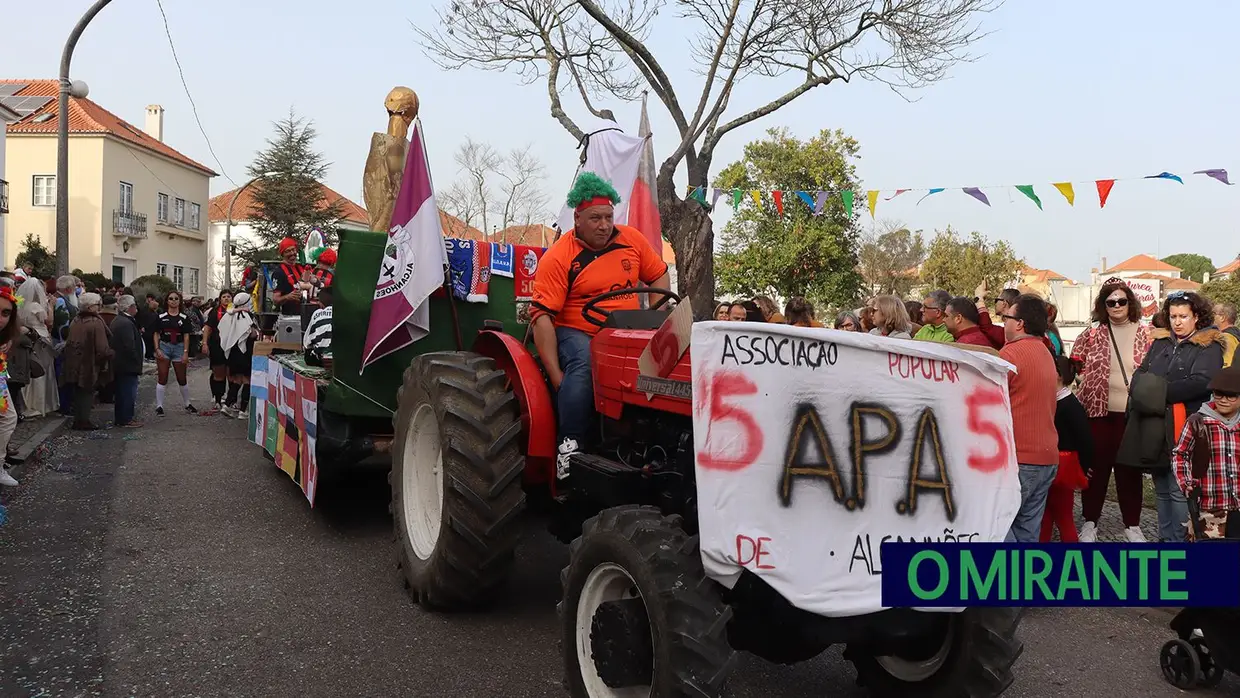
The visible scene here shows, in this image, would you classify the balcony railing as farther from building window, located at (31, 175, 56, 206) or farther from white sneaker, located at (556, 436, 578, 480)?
white sneaker, located at (556, 436, 578, 480)

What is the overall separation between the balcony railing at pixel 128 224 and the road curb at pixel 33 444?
39980 millimetres

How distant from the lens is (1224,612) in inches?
158

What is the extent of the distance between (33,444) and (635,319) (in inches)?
316

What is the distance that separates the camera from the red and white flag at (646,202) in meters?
10.3

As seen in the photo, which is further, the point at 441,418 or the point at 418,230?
the point at 418,230

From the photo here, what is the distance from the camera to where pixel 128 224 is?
48.2 m

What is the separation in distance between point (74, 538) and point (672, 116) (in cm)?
1590

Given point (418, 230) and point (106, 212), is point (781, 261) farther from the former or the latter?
point (106, 212)

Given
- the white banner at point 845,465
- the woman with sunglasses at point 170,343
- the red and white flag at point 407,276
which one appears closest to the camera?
the white banner at point 845,465

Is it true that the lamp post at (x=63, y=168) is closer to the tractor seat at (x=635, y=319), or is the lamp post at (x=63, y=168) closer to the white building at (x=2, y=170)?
the tractor seat at (x=635, y=319)

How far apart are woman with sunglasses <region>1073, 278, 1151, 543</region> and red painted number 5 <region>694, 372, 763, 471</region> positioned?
14.8 ft

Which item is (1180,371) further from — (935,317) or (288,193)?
(288,193)

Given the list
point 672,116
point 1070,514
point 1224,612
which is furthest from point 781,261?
point 1224,612

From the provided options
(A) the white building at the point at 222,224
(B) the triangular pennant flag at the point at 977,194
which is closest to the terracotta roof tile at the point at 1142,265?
(A) the white building at the point at 222,224
